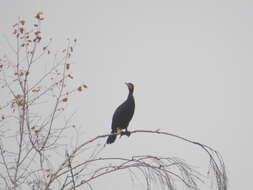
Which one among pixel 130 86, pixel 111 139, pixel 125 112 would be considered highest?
pixel 130 86

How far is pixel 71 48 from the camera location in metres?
3.90

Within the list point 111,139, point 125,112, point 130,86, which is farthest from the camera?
point 125,112

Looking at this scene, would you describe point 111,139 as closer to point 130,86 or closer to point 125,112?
point 125,112

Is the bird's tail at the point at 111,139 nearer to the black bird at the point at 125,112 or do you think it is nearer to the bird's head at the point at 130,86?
the black bird at the point at 125,112

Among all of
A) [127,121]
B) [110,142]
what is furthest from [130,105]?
[110,142]

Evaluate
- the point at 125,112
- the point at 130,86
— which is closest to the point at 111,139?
the point at 125,112

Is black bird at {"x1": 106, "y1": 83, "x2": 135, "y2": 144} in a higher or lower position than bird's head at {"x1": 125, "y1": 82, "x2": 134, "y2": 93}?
lower

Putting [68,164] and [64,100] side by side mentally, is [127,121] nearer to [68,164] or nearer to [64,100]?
[64,100]

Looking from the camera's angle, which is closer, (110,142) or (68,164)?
(68,164)

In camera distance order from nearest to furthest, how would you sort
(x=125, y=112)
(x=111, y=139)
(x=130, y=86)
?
(x=111, y=139) < (x=130, y=86) < (x=125, y=112)

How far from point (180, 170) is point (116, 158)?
0.41m

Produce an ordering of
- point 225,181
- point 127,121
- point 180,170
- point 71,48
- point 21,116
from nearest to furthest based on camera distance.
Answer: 1. point 225,181
2. point 180,170
3. point 21,116
4. point 71,48
5. point 127,121

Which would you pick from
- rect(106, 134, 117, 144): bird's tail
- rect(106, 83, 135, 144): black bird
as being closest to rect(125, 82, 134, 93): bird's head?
rect(106, 83, 135, 144): black bird

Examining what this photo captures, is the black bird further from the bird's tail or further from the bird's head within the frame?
the bird's tail
